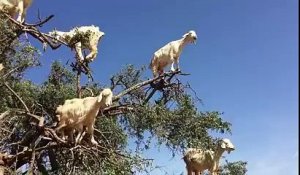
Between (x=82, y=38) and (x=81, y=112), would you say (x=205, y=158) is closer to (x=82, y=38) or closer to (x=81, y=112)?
(x=82, y=38)

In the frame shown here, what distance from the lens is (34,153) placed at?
12492 mm

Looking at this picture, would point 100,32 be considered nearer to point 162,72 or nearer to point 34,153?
point 162,72

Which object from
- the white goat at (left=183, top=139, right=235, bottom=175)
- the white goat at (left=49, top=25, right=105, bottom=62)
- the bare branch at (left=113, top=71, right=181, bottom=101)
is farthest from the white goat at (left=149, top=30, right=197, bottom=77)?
the white goat at (left=183, top=139, right=235, bottom=175)

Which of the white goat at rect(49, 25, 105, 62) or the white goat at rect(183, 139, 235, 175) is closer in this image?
the white goat at rect(49, 25, 105, 62)

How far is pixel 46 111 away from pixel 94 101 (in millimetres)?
3647

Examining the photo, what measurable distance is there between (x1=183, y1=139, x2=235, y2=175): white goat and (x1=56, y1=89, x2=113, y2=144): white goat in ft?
13.8

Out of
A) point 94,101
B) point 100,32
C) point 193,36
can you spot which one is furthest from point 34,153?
point 193,36

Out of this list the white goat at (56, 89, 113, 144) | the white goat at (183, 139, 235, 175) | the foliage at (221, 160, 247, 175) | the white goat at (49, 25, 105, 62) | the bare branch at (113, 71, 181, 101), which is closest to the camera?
the white goat at (56, 89, 113, 144)

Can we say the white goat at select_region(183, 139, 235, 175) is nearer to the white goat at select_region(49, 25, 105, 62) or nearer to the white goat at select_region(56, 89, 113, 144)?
the white goat at select_region(49, 25, 105, 62)

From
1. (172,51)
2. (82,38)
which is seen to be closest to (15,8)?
(82,38)

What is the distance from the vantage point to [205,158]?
53.3ft

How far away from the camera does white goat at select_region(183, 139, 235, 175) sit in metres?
15.7

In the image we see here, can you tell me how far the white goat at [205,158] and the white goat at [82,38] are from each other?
3960 millimetres

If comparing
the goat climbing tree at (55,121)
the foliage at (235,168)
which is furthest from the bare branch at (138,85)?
the foliage at (235,168)
